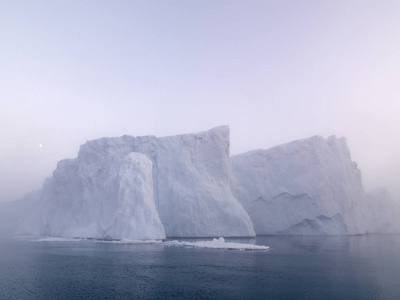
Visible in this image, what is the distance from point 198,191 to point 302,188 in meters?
13.4

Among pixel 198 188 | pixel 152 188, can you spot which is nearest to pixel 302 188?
pixel 198 188

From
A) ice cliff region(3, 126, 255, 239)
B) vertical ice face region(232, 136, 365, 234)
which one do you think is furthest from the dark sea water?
vertical ice face region(232, 136, 365, 234)

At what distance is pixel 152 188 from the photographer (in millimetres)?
32719

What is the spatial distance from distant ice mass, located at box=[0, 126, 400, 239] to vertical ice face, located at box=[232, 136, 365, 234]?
0.12 m

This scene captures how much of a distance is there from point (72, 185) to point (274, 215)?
2403 centimetres

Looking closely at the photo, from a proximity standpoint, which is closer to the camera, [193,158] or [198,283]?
[198,283]

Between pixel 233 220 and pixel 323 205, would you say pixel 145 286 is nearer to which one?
pixel 233 220

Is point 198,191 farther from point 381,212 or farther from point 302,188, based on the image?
point 381,212

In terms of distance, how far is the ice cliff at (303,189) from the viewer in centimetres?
4138

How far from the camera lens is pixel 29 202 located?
57312 mm

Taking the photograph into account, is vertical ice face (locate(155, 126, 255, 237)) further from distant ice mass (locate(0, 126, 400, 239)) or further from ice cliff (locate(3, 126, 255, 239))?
distant ice mass (locate(0, 126, 400, 239))

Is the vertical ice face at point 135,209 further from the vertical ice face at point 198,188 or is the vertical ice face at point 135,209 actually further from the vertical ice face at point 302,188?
the vertical ice face at point 302,188

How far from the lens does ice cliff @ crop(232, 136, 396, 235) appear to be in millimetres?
41375

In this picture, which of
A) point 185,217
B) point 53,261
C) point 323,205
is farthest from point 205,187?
point 53,261
